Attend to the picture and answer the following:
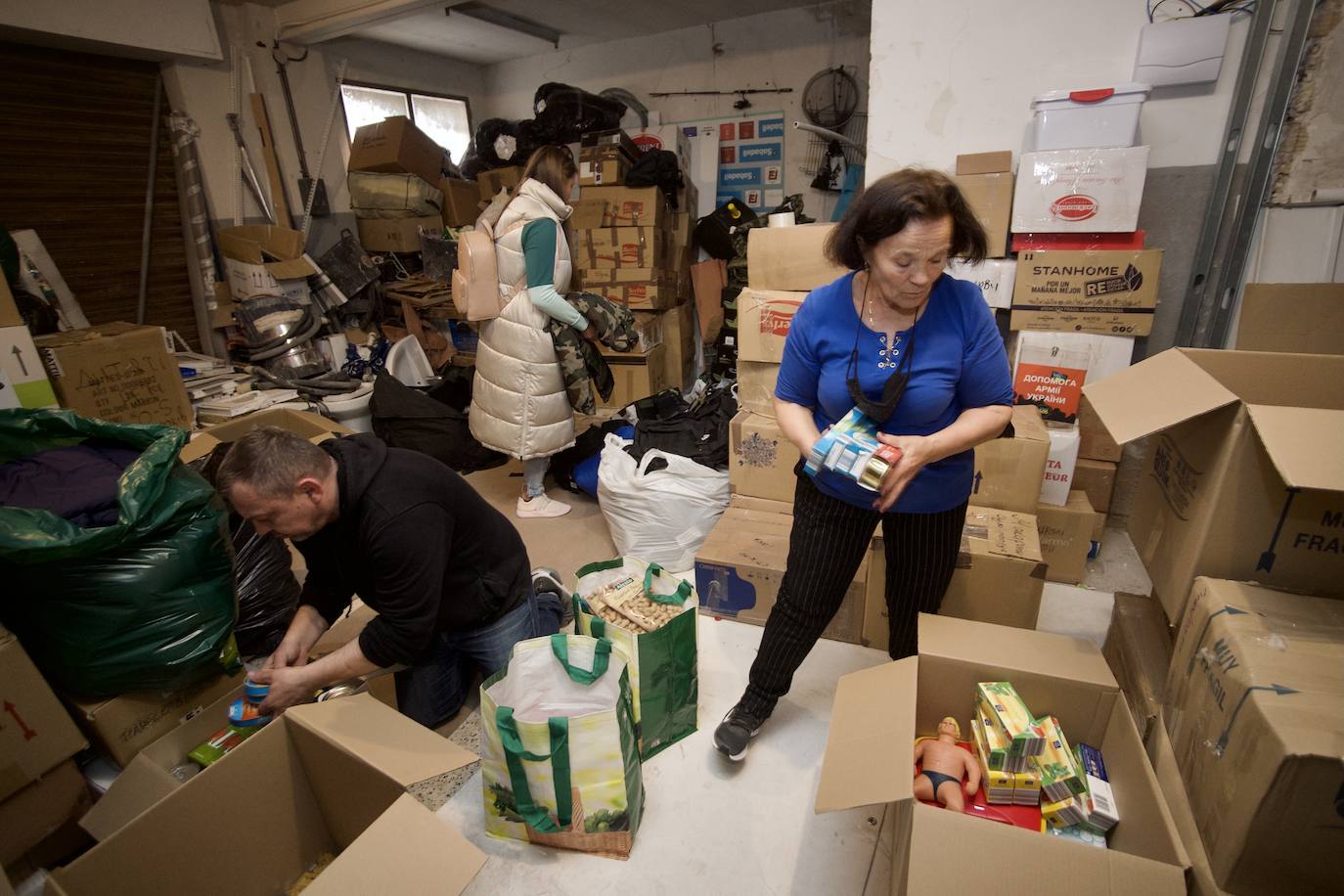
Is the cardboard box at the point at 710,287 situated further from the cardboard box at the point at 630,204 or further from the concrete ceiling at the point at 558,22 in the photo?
the concrete ceiling at the point at 558,22

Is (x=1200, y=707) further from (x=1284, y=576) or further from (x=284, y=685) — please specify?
(x=284, y=685)

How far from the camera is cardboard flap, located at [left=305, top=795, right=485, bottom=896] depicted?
878 mm

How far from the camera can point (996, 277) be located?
226 cm

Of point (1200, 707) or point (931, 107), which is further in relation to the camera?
point (931, 107)

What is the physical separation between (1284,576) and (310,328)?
445 centimetres

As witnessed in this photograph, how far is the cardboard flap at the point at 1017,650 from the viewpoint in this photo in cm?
119

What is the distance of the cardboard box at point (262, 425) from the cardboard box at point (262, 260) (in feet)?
3.97

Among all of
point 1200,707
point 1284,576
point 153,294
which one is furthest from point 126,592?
point 153,294

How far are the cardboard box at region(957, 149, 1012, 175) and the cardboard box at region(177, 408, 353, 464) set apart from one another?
104 inches

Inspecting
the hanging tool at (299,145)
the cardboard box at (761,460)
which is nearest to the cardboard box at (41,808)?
the cardboard box at (761,460)

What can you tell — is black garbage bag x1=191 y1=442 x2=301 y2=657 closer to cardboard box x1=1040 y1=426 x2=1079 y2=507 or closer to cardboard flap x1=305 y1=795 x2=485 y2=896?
cardboard flap x1=305 y1=795 x2=485 y2=896

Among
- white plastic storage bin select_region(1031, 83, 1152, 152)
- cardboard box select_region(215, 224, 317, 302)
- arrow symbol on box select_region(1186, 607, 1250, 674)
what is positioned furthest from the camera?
cardboard box select_region(215, 224, 317, 302)

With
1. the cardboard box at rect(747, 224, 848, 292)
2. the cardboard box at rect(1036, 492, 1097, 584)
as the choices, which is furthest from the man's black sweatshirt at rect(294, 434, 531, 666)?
the cardboard box at rect(1036, 492, 1097, 584)

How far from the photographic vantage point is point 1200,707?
38.4 inches
